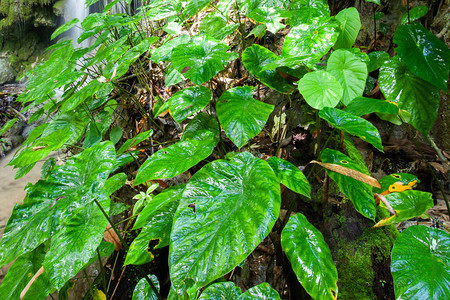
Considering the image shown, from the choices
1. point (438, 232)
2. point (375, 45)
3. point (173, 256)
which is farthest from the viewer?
point (375, 45)

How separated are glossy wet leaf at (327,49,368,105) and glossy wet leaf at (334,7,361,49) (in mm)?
263

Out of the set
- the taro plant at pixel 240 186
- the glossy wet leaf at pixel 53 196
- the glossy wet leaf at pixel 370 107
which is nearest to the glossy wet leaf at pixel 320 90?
the taro plant at pixel 240 186

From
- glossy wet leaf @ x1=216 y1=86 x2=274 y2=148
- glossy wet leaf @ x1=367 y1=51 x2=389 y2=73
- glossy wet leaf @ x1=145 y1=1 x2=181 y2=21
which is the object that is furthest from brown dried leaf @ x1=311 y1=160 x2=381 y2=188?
glossy wet leaf @ x1=145 y1=1 x2=181 y2=21

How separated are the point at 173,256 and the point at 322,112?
628 millimetres

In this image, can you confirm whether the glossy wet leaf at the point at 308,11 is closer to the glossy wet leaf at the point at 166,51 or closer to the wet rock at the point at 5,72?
the glossy wet leaf at the point at 166,51

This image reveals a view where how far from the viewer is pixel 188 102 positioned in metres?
1.09

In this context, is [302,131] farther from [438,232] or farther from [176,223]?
[176,223]

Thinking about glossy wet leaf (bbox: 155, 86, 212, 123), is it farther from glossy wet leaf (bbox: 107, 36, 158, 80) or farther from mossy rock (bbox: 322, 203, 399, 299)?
mossy rock (bbox: 322, 203, 399, 299)

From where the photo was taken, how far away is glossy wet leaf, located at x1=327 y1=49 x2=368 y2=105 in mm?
937

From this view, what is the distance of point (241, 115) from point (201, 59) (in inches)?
12.2

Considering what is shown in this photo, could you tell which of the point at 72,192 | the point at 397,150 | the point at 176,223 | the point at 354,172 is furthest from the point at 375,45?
the point at 72,192

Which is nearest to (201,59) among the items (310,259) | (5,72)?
(310,259)

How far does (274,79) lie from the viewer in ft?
3.70

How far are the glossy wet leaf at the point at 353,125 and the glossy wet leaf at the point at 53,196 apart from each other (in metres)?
0.70
